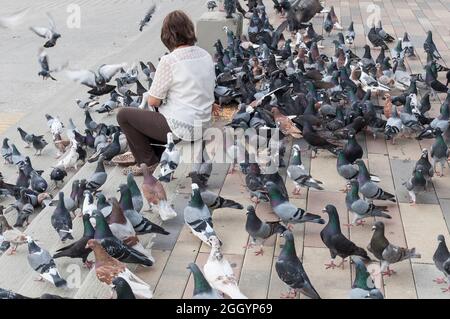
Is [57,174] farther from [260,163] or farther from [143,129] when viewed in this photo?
[260,163]

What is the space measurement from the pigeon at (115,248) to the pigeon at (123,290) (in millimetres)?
512

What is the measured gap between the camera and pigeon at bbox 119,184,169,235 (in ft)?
15.4

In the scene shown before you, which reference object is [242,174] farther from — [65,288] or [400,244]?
[65,288]

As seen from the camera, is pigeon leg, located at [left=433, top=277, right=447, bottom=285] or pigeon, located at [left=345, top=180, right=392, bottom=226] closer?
pigeon leg, located at [left=433, top=277, right=447, bottom=285]

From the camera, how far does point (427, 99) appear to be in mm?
7352

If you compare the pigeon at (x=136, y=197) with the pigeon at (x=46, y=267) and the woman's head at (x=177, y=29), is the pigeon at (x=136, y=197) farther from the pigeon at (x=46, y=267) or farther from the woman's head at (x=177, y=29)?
the woman's head at (x=177, y=29)

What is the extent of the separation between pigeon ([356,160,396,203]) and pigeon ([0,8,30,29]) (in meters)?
10.8

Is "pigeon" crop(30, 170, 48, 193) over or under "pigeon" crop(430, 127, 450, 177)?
under

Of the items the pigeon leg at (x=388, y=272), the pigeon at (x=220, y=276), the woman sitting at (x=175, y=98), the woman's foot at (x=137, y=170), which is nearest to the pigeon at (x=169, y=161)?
the woman sitting at (x=175, y=98)

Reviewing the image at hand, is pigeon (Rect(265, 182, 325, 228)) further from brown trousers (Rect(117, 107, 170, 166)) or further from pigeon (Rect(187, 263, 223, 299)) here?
brown trousers (Rect(117, 107, 170, 166))

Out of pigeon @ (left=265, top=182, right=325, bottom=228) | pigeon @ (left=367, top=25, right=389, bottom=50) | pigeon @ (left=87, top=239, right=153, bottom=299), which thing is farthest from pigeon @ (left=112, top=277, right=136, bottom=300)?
pigeon @ (left=367, top=25, right=389, bottom=50)

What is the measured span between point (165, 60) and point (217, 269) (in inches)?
84.3

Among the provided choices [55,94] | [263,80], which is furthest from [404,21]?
[55,94]

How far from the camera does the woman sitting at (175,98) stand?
219 inches
